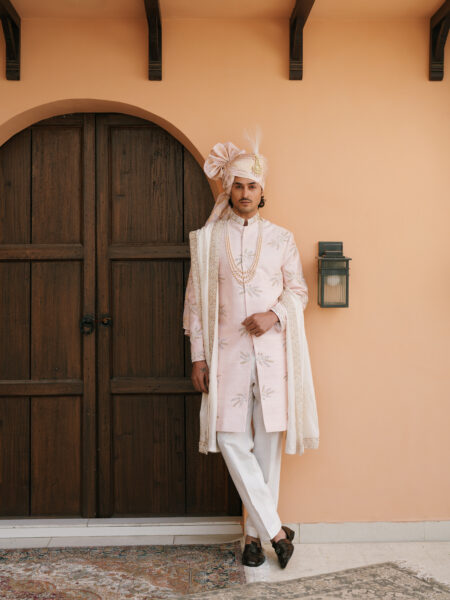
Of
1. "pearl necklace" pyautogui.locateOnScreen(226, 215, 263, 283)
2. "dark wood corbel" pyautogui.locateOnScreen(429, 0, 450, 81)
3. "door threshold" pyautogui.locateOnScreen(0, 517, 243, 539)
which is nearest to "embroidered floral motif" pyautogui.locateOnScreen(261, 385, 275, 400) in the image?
"pearl necklace" pyautogui.locateOnScreen(226, 215, 263, 283)

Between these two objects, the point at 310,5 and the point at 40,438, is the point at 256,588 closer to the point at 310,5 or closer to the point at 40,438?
the point at 40,438

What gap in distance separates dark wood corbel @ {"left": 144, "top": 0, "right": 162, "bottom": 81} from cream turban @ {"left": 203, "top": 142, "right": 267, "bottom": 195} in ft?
1.73

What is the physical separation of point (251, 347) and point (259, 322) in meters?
0.14

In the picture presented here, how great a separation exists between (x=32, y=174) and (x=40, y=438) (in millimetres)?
1377

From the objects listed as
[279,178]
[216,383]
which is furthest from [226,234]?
[216,383]

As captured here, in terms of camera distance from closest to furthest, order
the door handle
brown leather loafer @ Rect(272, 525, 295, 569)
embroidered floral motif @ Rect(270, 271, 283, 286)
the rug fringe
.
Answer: the rug fringe
brown leather loafer @ Rect(272, 525, 295, 569)
embroidered floral motif @ Rect(270, 271, 283, 286)
the door handle

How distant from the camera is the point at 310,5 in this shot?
9.01ft

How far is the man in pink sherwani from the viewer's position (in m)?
2.65

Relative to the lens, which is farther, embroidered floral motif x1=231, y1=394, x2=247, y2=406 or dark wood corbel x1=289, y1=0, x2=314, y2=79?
dark wood corbel x1=289, y1=0, x2=314, y2=79

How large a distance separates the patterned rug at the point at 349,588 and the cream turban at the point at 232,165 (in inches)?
66.5

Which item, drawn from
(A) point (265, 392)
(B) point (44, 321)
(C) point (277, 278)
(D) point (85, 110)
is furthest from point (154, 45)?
(A) point (265, 392)

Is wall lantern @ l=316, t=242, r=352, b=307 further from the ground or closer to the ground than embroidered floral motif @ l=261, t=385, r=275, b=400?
further from the ground

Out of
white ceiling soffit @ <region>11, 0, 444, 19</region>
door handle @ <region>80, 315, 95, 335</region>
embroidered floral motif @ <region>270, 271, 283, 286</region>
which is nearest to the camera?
embroidered floral motif @ <region>270, 271, 283, 286</region>

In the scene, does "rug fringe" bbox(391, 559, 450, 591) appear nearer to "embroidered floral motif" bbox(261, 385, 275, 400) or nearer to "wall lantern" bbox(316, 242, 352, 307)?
"embroidered floral motif" bbox(261, 385, 275, 400)
